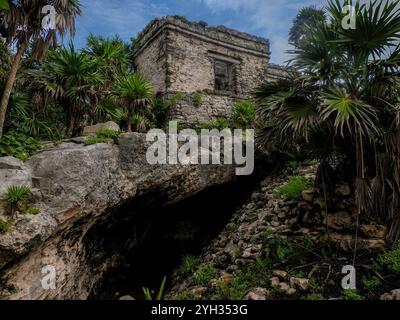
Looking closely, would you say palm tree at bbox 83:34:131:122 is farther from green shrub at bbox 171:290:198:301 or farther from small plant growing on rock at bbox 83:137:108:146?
green shrub at bbox 171:290:198:301

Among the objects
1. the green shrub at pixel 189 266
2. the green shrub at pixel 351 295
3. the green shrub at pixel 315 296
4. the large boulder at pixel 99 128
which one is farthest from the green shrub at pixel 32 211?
the green shrub at pixel 351 295

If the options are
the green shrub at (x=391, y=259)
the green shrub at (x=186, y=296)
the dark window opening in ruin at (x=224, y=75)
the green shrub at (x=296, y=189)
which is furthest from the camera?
the dark window opening in ruin at (x=224, y=75)

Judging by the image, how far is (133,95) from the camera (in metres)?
7.65

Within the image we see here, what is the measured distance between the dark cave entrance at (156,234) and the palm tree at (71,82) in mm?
2613

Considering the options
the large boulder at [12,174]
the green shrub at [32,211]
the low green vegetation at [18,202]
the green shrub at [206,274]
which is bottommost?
the green shrub at [206,274]

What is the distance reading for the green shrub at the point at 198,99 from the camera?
9.43m

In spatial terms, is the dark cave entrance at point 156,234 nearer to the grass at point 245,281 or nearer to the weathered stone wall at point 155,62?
the grass at point 245,281

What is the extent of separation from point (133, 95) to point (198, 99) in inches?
98.1

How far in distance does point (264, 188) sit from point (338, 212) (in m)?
3.08

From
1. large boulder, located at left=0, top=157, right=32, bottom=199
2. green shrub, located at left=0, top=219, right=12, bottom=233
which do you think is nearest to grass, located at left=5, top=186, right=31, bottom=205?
large boulder, located at left=0, top=157, right=32, bottom=199

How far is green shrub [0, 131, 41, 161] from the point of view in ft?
16.6

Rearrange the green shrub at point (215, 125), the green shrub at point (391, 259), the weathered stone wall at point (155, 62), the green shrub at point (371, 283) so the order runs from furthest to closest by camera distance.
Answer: the weathered stone wall at point (155, 62)
the green shrub at point (215, 125)
the green shrub at point (391, 259)
the green shrub at point (371, 283)

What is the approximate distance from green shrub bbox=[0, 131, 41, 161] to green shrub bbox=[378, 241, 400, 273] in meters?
5.71
